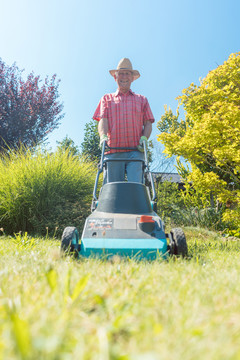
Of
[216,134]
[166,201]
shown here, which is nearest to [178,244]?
[216,134]

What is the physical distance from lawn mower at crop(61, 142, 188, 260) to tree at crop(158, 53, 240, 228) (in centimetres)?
342

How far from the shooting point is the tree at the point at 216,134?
585 cm

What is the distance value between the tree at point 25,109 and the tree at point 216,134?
7.06m

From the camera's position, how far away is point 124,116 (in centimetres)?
382

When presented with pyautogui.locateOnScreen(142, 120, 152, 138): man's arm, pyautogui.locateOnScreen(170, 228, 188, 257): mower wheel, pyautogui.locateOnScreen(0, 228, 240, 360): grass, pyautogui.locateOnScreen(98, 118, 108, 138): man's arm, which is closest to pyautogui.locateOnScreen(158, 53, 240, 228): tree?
pyautogui.locateOnScreen(142, 120, 152, 138): man's arm

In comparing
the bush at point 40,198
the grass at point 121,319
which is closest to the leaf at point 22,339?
the grass at point 121,319

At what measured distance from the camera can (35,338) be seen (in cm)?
65

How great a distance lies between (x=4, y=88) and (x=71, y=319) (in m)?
13.7

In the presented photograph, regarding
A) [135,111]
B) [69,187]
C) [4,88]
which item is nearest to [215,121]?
[135,111]

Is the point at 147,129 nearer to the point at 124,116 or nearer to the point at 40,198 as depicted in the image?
the point at 124,116

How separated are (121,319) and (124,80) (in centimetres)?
349

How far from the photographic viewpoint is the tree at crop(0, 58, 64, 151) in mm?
12180

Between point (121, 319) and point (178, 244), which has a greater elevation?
point (121, 319)

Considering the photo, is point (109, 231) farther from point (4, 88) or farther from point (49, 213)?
point (4, 88)
